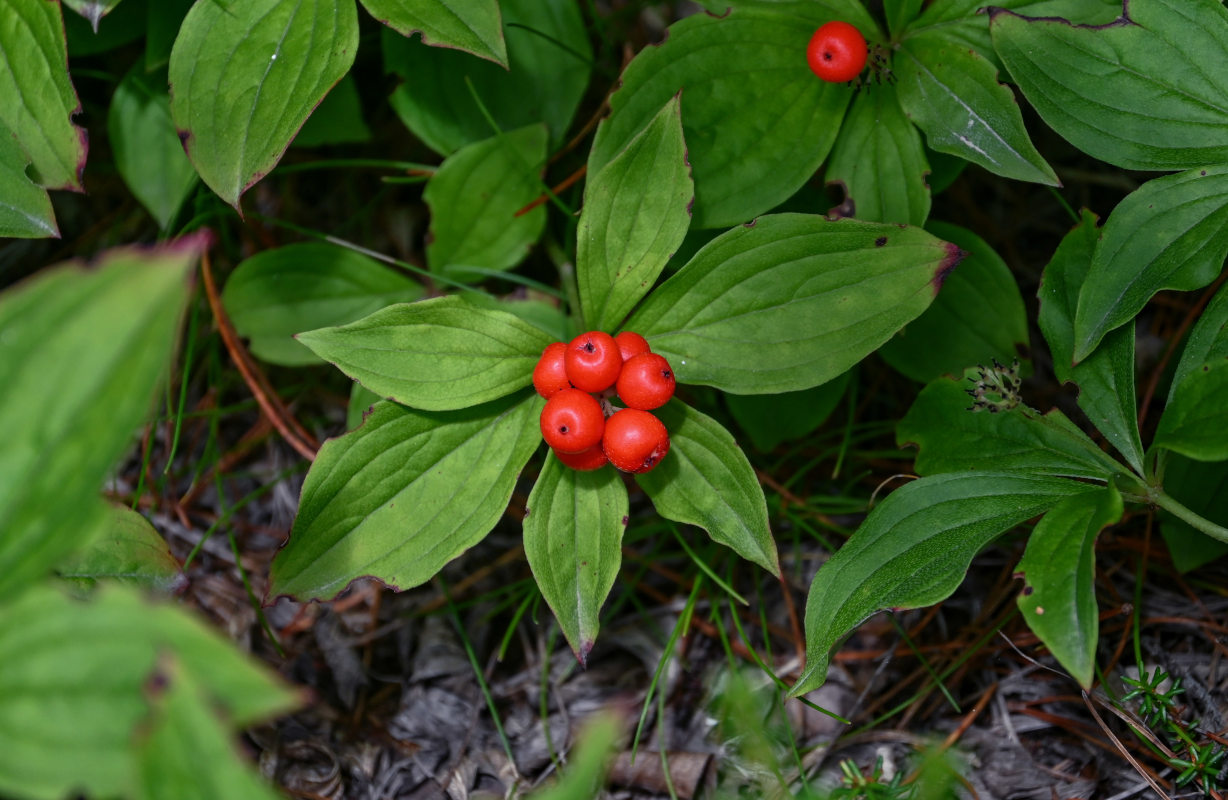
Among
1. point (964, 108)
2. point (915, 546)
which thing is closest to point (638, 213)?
point (964, 108)

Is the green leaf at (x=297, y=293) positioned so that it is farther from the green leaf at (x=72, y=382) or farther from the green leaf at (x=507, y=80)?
the green leaf at (x=72, y=382)

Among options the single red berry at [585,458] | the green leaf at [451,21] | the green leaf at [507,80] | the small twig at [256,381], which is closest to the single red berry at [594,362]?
the single red berry at [585,458]

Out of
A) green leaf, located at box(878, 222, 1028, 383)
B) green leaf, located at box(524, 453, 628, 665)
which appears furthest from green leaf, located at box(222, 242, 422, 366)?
green leaf, located at box(878, 222, 1028, 383)

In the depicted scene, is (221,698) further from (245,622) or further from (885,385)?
(885,385)

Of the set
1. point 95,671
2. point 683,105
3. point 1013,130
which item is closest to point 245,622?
point 95,671

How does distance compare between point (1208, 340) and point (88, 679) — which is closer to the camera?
point (88, 679)

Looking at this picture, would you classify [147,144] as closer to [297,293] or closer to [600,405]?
[297,293]

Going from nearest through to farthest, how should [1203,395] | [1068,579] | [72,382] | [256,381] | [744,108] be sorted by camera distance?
[72,382] → [1068,579] → [1203,395] → [744,108] → [256,381]
